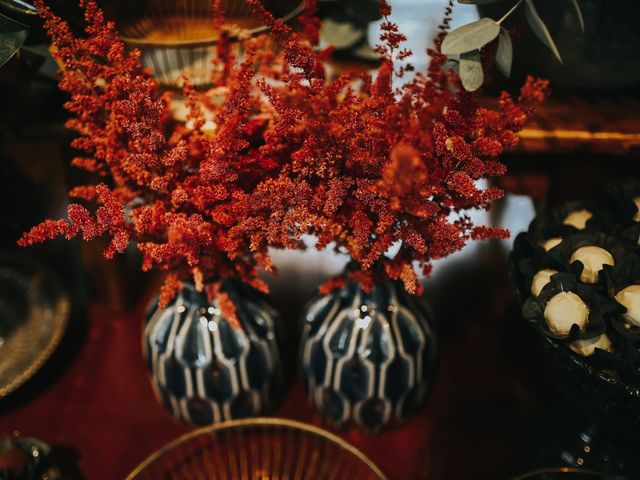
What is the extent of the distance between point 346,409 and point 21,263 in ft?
1.93

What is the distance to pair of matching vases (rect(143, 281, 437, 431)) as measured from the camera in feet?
2.45

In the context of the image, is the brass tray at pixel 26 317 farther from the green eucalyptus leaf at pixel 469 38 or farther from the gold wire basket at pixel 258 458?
the green eucalyptus leaf at pixel 469 38

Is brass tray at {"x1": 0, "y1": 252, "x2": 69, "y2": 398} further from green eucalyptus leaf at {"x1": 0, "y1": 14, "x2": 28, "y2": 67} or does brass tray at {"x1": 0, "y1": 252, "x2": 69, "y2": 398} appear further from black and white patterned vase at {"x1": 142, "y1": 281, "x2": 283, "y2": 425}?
green eucalyptus leaf at {"x1": 0, "y1": 14, "x2": 28, "y2": 67}

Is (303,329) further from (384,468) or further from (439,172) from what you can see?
(439,172)

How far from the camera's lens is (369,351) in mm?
744

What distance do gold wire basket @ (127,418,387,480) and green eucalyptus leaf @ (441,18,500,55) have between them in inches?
19.8

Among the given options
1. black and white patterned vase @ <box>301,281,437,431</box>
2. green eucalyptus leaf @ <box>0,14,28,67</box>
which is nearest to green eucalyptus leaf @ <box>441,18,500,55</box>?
black and white patterned vase @ <box>301,281,437,431</box>

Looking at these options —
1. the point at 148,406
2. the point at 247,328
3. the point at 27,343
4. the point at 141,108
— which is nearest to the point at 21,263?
the point at 27,343

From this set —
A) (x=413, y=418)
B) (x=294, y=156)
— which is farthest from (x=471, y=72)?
(x=413, y=418)

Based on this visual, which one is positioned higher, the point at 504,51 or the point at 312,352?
the point at 504,51

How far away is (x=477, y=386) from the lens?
2.97ft

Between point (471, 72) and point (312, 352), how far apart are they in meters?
0.40

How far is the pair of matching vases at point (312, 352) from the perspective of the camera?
75 cm

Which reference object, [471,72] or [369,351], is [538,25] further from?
[369,351]
